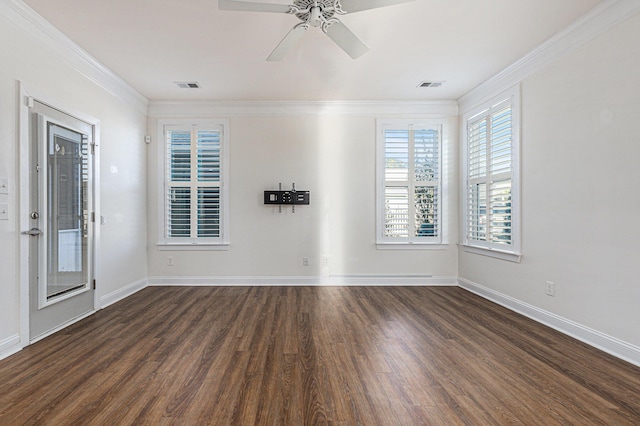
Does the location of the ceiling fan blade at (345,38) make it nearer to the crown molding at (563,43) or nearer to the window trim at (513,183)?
the crown molding at (563,43)

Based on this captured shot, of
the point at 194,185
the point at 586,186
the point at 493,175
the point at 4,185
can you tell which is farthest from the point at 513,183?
the point at 4,185

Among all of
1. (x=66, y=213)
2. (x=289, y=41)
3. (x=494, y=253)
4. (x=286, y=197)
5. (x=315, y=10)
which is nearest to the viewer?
(x=315, y=10)

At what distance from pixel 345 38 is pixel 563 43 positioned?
222 centimetres

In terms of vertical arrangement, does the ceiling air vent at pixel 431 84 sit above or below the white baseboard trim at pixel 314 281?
above

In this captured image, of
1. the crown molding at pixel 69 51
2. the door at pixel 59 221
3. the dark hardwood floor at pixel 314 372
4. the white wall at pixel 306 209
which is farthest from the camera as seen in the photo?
the white wall at pixel 306 209

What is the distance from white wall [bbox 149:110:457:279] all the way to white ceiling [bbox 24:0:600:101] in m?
0.64

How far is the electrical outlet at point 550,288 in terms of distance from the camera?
316 centimetres

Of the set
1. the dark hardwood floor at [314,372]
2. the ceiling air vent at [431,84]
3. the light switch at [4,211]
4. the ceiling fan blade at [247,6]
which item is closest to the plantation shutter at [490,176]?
the ceiling air vent at [431,84]

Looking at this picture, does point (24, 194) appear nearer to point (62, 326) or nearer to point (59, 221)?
point (59, 221)

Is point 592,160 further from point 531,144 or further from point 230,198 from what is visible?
point 230,198

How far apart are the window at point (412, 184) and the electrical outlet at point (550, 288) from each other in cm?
182

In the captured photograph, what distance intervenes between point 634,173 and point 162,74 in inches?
194

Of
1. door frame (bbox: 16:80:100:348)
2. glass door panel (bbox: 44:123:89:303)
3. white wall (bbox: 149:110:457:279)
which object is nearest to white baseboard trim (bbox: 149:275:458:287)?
white wall (bbox: 149:110:457:279)

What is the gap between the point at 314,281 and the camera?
495 cm
